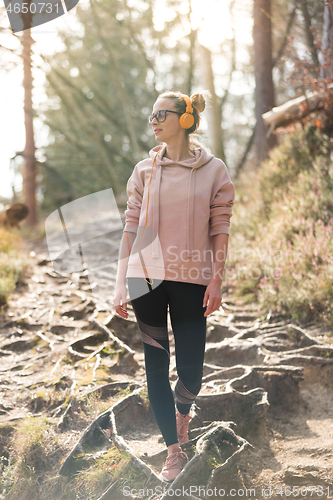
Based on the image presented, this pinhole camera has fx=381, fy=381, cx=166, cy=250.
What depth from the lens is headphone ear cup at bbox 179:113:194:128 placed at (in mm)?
2197

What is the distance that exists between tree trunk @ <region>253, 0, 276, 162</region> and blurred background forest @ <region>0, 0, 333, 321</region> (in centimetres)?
3

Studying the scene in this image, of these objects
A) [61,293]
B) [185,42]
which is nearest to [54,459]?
[61,293]

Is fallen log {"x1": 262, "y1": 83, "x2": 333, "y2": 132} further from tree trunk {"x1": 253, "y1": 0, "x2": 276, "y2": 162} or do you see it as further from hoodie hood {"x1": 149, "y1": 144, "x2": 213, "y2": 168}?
hoodie hood {"x1": 149, "y1": 144, "x2": 213, "y2": 168}

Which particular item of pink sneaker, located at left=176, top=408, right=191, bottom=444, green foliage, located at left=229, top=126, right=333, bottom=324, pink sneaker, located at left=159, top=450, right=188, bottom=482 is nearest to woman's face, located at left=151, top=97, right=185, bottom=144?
pink sneaker, located at left=176, top=408, right=191, bottom=444

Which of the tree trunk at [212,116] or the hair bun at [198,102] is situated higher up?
the tree trunk at [212,116]

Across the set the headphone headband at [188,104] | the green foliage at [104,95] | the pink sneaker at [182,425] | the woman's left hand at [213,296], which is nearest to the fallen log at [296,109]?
the headphone headband at [188,104]

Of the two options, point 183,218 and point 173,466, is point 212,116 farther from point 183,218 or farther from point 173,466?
point 173,466

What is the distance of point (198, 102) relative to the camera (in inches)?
91.0

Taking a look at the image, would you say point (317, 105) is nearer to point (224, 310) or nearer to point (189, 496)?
point (224, 310)

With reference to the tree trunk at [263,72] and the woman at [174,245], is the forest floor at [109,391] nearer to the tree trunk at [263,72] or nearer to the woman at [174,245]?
the woman at [174,245]

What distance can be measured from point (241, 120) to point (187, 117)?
71.8ft

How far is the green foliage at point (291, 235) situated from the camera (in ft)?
15.1

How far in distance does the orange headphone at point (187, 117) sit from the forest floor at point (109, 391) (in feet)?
7.13

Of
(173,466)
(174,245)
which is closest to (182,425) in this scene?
(173,466)
